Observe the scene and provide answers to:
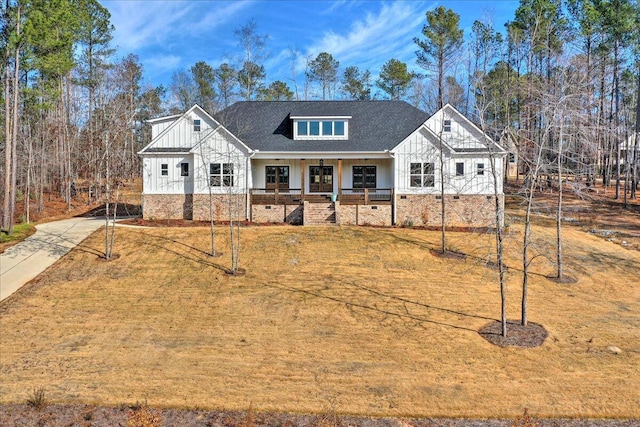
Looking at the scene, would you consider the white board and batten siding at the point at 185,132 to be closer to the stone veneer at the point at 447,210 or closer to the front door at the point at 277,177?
the front door at the point at 277,177

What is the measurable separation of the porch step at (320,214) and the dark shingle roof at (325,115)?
3.69m

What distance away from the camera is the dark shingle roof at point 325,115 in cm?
2420

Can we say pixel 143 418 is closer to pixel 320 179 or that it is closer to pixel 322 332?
pixel 322 332

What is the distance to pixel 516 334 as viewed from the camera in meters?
11.0

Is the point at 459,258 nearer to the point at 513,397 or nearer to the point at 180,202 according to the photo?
the point at 513,397

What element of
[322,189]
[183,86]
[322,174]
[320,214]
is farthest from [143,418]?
[183,86]

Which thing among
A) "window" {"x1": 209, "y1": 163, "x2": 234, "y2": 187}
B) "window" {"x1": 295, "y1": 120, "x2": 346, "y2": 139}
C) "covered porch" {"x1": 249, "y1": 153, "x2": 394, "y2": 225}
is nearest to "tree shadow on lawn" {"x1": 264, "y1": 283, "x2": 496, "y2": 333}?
"covered porch" {"x1": 249, "y1": 153, "x2": 394, "y2": 225}

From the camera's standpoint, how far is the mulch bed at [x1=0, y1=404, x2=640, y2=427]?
23.9ft

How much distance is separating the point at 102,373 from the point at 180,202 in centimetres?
1504

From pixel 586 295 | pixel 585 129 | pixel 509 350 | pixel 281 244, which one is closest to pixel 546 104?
pixel 585 129

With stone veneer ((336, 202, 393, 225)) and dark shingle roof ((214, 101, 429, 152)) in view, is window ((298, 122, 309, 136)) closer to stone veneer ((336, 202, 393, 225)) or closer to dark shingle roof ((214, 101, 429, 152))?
dark shingle roof ((214, 101, 429, 152))

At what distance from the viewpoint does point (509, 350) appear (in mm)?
10133

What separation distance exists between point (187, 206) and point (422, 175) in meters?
14.0

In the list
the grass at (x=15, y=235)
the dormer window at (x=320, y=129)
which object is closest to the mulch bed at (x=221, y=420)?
the grass at (x=15, y=235)
